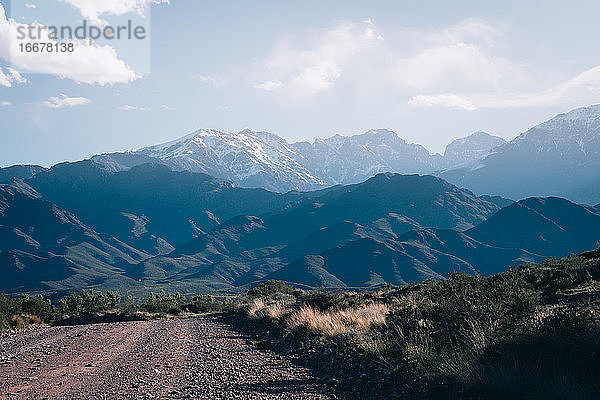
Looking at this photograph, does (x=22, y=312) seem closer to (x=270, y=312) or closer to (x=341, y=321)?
(x=270, y=312)

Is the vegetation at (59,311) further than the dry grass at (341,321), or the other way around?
the vegetation at (59,311)

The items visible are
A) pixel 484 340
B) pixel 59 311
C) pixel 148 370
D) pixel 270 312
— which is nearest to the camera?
pixel 484 340

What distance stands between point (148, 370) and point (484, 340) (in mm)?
9046

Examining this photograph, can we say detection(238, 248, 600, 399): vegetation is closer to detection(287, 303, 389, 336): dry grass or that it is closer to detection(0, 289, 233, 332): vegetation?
detection(287, 303, 389, 336): dry grass

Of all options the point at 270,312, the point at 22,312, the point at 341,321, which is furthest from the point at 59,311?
the point at 341,321

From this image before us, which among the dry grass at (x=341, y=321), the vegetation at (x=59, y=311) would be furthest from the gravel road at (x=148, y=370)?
the vegetation at (x=59, y=311)

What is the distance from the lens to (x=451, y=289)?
11.9 meters

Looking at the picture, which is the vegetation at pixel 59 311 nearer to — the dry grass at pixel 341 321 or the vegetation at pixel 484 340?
the dry grass at pixel 341 321

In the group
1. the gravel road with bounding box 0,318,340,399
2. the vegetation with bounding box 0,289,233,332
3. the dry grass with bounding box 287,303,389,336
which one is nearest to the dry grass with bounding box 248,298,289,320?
the gravel road with bounding box 0,318,340,399

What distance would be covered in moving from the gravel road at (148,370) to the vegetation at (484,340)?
1.97 meters

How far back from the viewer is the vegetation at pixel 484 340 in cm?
721

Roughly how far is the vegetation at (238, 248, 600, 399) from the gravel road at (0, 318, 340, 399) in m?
1.97

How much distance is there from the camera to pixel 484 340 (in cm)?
894

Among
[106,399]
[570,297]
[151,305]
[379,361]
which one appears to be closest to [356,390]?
[379,361]
